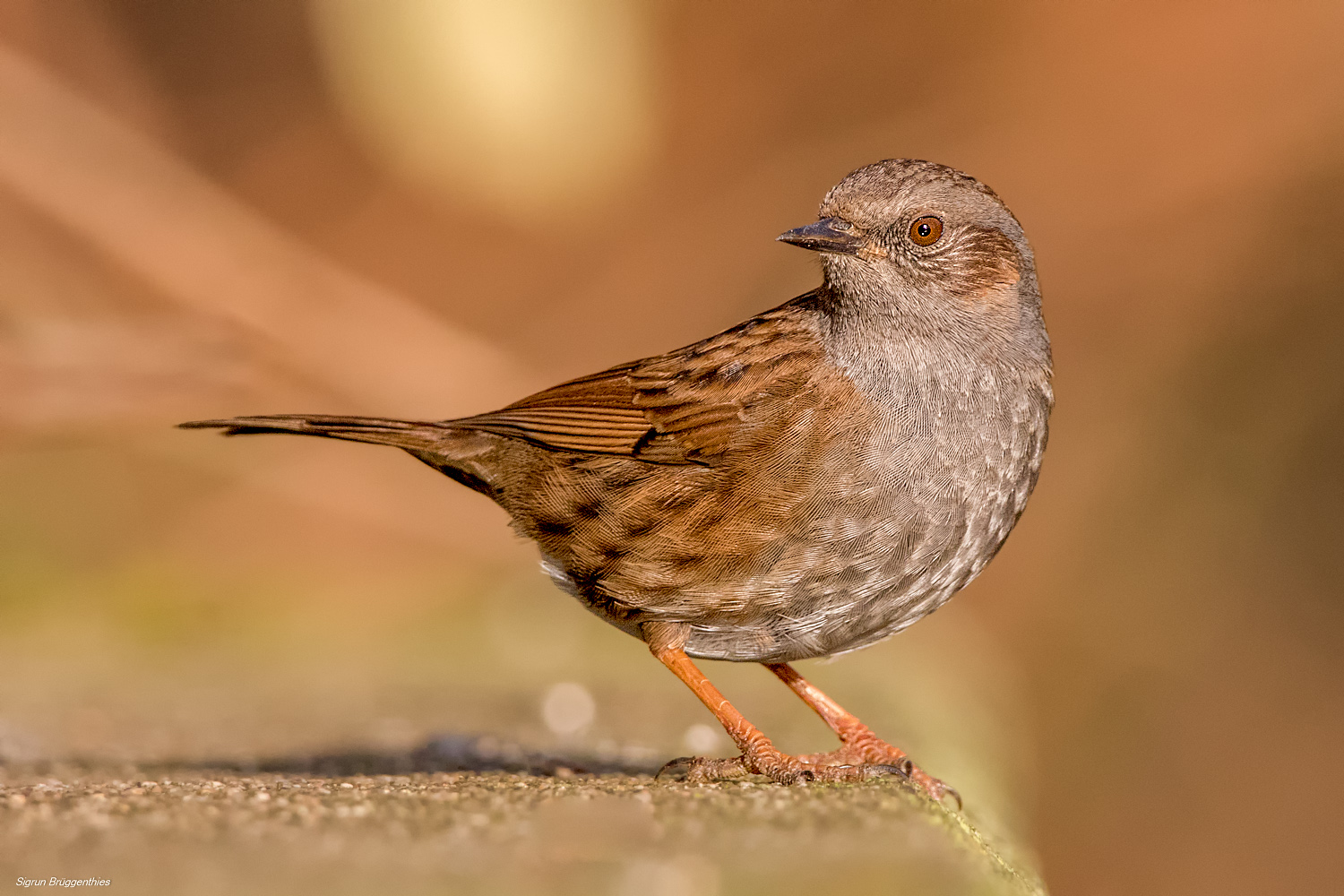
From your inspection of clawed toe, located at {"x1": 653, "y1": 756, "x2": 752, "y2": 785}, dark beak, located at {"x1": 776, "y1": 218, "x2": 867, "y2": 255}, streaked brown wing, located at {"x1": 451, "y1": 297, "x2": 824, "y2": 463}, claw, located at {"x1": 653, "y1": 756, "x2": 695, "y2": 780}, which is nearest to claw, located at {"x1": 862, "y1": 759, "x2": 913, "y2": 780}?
clawed toe, located at {"x1": 653, "y1": 756, "x2": 752, "y2": 785}

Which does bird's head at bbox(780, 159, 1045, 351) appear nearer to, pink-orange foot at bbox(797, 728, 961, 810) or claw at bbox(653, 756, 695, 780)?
pink-orange foot at bbox(797, 728, 961, 810)

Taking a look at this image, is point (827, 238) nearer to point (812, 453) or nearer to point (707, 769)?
point (812, 453)

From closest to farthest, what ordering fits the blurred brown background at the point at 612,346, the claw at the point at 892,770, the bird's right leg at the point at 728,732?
1. the claw at the point at 892,770
2. the bird's right leg at the point at 728,732
3. the blurred brown background at the point at 612,346

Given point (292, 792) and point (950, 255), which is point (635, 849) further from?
point (950, 255)

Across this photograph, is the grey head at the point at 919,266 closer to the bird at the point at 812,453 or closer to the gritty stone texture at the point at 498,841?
the bird at the point at 812,453

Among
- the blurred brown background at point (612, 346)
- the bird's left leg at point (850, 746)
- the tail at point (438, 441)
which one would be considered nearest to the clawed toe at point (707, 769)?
the bird's left leg at point (850, 746)

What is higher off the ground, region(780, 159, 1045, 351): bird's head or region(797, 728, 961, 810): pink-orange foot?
region(780, 159, 1045, 351): bird's head

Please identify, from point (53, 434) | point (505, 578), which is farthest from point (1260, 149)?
point (53, 434)
